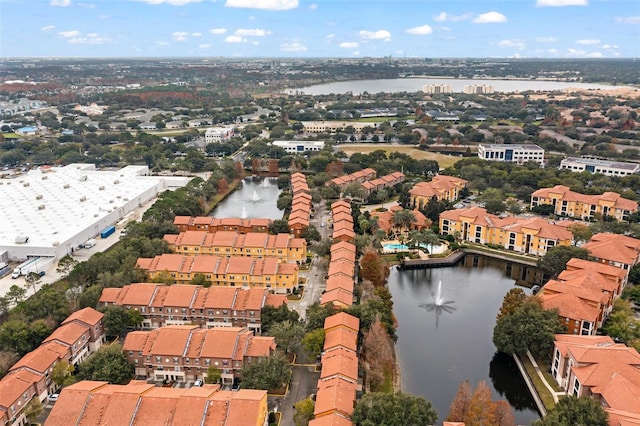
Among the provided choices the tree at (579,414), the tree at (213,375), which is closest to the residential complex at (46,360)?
the tree at (213,375)

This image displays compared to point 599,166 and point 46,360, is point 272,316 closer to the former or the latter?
point 46,360

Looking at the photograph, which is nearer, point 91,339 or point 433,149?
point 91,339

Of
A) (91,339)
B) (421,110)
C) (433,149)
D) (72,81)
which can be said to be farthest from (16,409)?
(72,81)

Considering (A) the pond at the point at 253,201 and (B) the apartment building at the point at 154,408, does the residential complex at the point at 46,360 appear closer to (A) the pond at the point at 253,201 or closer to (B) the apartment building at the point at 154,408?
(B) the apartment building at the point at 154,408

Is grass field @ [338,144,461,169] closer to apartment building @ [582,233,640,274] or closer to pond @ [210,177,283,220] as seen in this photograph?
pond @ [210,177,283,220]

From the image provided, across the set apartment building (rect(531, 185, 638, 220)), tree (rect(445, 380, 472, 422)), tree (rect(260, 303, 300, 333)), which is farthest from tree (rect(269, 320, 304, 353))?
apartment building (rect(531, 185, 638, 220))

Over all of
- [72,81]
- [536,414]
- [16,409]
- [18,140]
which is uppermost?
[72,81]

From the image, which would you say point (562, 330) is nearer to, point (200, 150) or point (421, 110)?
point (200, 150)
